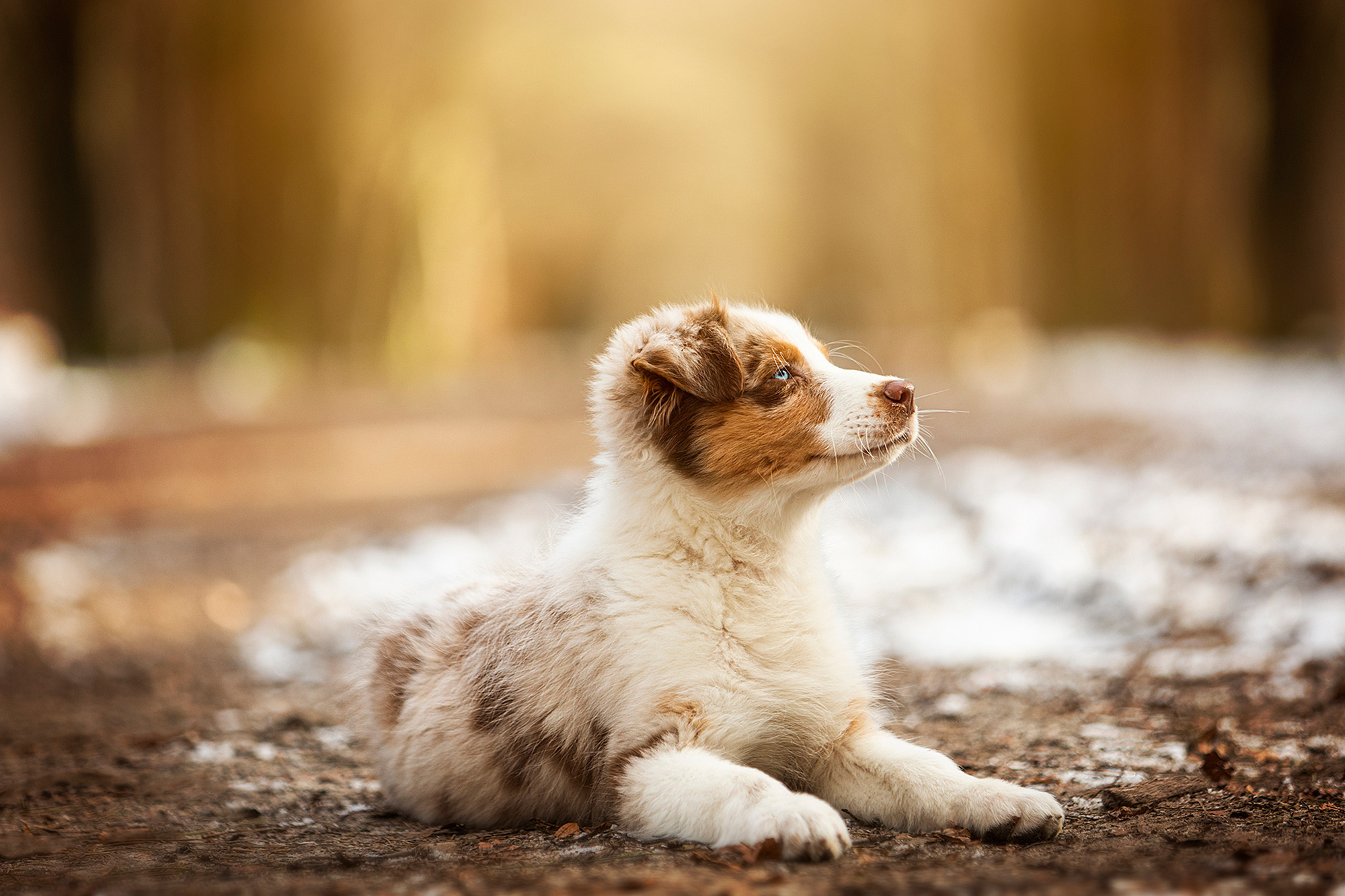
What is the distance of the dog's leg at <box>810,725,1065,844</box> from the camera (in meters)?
3.04

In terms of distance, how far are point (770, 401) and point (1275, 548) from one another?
12.9 feet

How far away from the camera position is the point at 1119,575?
260 inches

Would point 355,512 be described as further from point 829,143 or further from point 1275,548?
point 829,143

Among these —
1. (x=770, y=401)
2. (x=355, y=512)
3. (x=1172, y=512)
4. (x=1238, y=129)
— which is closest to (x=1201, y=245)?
(x=1238, y=129)

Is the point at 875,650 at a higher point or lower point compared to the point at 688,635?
lower

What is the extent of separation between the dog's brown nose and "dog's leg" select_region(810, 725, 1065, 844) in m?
0.98

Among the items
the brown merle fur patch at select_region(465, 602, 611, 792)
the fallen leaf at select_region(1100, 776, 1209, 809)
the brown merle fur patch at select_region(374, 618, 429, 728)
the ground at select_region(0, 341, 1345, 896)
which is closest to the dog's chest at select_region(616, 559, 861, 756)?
the brown merle fur patch at select_region(465, 602, 611, 792)

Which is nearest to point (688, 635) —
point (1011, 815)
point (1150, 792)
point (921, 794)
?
point (921, 794)

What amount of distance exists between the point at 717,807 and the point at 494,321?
32720 millimetres

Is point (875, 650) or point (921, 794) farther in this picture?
point (875, 650)

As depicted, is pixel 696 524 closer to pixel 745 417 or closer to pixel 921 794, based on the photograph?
pixel 745 417

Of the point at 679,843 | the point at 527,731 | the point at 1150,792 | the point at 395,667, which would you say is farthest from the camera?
the point at 395,667

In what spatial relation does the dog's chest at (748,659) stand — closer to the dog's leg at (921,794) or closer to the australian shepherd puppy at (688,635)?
the australian shepherd puppy at (688,635)

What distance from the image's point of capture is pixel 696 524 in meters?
3.54
